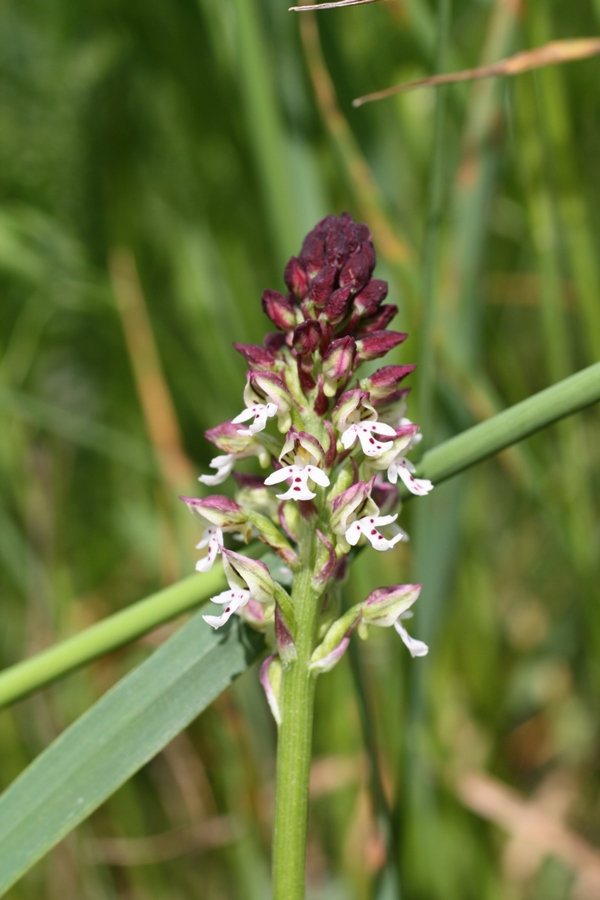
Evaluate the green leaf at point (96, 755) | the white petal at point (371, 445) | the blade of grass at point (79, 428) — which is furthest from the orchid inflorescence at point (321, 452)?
the blade of grass at point (79, 428)

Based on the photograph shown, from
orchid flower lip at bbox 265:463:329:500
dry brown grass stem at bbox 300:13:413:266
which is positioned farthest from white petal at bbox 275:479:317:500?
dry brown grass stem at bbox 300:13:413:266

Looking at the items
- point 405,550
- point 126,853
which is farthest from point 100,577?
point 405,550

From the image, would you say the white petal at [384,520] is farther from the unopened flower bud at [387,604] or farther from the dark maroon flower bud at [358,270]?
the dark maroon flower bud at [358,270]

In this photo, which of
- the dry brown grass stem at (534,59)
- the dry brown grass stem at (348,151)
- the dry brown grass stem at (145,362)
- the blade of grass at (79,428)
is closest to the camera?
the dry brown grass stem at (534,59)

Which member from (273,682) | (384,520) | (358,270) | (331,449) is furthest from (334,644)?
(358,270)

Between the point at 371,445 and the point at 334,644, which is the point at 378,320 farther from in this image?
the point at 334,644

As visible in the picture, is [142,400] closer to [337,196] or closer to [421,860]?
[337,196]

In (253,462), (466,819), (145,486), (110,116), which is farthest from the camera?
(145,486)
